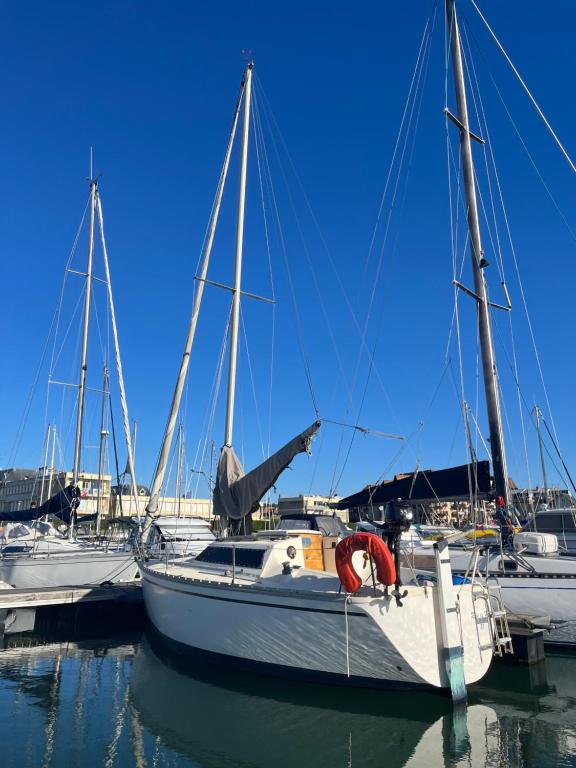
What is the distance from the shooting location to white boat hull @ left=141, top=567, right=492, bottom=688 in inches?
371

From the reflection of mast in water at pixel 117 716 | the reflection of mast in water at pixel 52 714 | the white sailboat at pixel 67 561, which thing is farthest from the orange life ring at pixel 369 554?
the white sailboat at pixel 67 561

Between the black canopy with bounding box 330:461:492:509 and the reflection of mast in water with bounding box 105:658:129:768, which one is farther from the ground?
the black canopy with bounding box 330:461:492:509

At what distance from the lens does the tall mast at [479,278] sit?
1563 cm

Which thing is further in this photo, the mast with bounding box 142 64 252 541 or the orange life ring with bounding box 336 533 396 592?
the mast with bounding box 142 64 252 541

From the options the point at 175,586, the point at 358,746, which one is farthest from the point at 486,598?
the point at 175,586

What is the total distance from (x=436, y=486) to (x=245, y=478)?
7.20 meters

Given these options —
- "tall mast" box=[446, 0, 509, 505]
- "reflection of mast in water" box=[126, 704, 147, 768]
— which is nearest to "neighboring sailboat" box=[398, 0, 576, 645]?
"tall mast" box=[446, 0, 509, 505]

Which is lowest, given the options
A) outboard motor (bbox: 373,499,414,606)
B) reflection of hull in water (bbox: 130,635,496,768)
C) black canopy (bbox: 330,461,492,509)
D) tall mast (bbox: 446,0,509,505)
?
reflection of hull in water (bbox: 130,635,496,768)

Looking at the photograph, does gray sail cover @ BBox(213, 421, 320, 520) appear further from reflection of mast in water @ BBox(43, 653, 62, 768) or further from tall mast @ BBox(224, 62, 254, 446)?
reflection of mast in water @ BBox(43, 653, 62, 768)

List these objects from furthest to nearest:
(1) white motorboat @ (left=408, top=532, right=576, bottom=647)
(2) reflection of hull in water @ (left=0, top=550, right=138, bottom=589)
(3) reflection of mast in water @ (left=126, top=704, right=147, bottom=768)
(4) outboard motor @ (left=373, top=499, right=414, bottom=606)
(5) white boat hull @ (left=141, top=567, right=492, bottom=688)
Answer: (2) reflection of hull in water @ (left=0, top=550, right=138, bottom=589)
(1) white motorboat @ (left=408, top=532, right=576, bottom=647)
(4) outboard motor @ (left=373, top=499, right=414, bottom=606)
(5) white boat hull @ (left=141, top=567, right=492, bottom=688)
(3) reflection of mast in water @ (left=126, top=704, right=147, bottom=768)

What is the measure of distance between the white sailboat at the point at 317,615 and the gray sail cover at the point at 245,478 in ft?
0.11

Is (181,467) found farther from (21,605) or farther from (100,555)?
(21,605)

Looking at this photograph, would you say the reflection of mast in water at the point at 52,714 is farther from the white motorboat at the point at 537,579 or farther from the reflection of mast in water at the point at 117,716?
the white motorboat at the point at 537,579

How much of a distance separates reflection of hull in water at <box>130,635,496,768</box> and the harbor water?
2 centimetres
